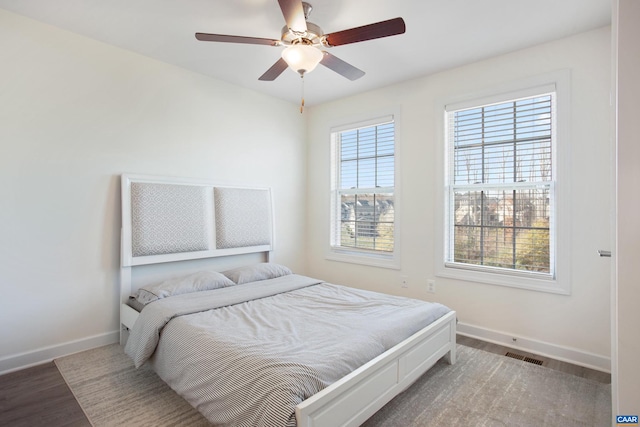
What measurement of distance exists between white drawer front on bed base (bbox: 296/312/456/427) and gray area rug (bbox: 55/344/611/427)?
15cm

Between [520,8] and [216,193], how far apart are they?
300 centimetres

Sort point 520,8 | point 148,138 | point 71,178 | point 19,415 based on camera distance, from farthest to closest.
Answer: point 148,138
point 71,178
point 520,8
point 19,415

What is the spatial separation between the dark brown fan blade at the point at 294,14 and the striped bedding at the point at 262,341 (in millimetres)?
1828

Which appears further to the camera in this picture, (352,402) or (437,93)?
(437,93)

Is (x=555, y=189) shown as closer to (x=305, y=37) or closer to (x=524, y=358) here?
(x=524, y=358)

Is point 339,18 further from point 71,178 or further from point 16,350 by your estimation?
point 16,350

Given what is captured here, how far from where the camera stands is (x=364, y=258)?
4.02 meters

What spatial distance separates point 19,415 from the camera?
198 cm

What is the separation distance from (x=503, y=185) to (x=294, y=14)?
2309mm

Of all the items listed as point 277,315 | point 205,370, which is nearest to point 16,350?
point 205,370

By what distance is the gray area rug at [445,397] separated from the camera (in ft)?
6.35

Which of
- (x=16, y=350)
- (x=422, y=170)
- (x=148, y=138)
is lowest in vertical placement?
(x=16, y=350)

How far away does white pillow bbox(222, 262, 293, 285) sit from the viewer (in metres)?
3.28

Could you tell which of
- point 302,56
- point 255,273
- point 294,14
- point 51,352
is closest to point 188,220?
point 255,273
